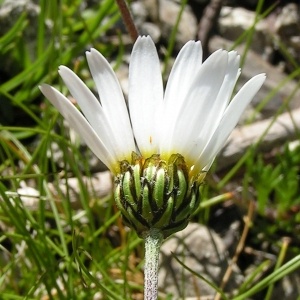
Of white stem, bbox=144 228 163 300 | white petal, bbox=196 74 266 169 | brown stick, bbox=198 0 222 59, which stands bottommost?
white stem, bbox=144 228 163 300

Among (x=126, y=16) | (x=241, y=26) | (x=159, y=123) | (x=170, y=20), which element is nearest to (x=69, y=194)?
(x=126, y=16)

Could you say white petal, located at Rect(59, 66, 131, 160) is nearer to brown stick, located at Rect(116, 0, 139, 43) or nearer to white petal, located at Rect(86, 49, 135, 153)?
white petal, located at Rect(86, 49, 135, 153)

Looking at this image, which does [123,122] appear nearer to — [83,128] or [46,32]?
[83,128]

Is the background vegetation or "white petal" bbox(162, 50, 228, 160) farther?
the background vegetation

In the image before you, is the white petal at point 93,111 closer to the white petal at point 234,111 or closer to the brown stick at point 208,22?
the white petal at point 234,111

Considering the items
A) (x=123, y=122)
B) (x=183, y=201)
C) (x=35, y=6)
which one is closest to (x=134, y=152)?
(x=123, y=122)

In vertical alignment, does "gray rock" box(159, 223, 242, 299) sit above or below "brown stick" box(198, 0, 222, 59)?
below

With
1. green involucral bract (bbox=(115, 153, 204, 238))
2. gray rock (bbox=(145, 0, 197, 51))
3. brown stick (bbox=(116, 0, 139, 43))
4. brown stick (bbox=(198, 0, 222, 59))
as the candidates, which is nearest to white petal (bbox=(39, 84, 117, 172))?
green involucral bract (bbox=(115, 153, 204, 238))
